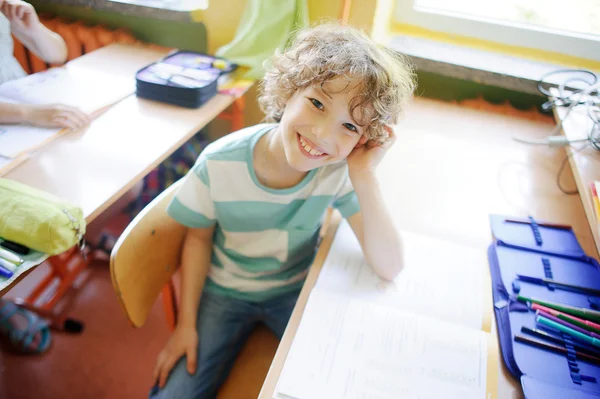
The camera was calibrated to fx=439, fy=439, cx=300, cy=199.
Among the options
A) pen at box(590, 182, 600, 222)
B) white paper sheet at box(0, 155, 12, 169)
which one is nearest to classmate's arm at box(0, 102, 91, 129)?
white paper sheet at box(0, 155, 12, 169)

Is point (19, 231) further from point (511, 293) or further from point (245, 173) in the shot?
point (511, 293)

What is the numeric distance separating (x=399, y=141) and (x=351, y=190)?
0.42 meters

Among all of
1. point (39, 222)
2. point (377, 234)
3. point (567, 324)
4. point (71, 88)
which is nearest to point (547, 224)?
point (567, 324)

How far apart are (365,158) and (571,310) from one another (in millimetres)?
458

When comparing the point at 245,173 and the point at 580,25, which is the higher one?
the point at 580,25

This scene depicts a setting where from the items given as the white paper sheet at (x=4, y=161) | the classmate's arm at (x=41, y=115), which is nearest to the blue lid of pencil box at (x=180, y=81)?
the classmate's arm at (x=41, y=115)

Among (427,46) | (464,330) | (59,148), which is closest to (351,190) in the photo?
(464,330)

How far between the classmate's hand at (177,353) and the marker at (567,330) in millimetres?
674

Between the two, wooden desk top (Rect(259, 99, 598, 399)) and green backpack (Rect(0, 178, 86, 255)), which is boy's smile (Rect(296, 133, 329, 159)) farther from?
green backpack (Rect(0, 178, 86, 255))

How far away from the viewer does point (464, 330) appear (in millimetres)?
746

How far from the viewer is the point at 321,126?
79 cm

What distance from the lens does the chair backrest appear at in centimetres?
84

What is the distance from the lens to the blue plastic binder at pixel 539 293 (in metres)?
0.67

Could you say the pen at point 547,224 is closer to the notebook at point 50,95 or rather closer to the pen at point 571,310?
the pen at point 571,310
